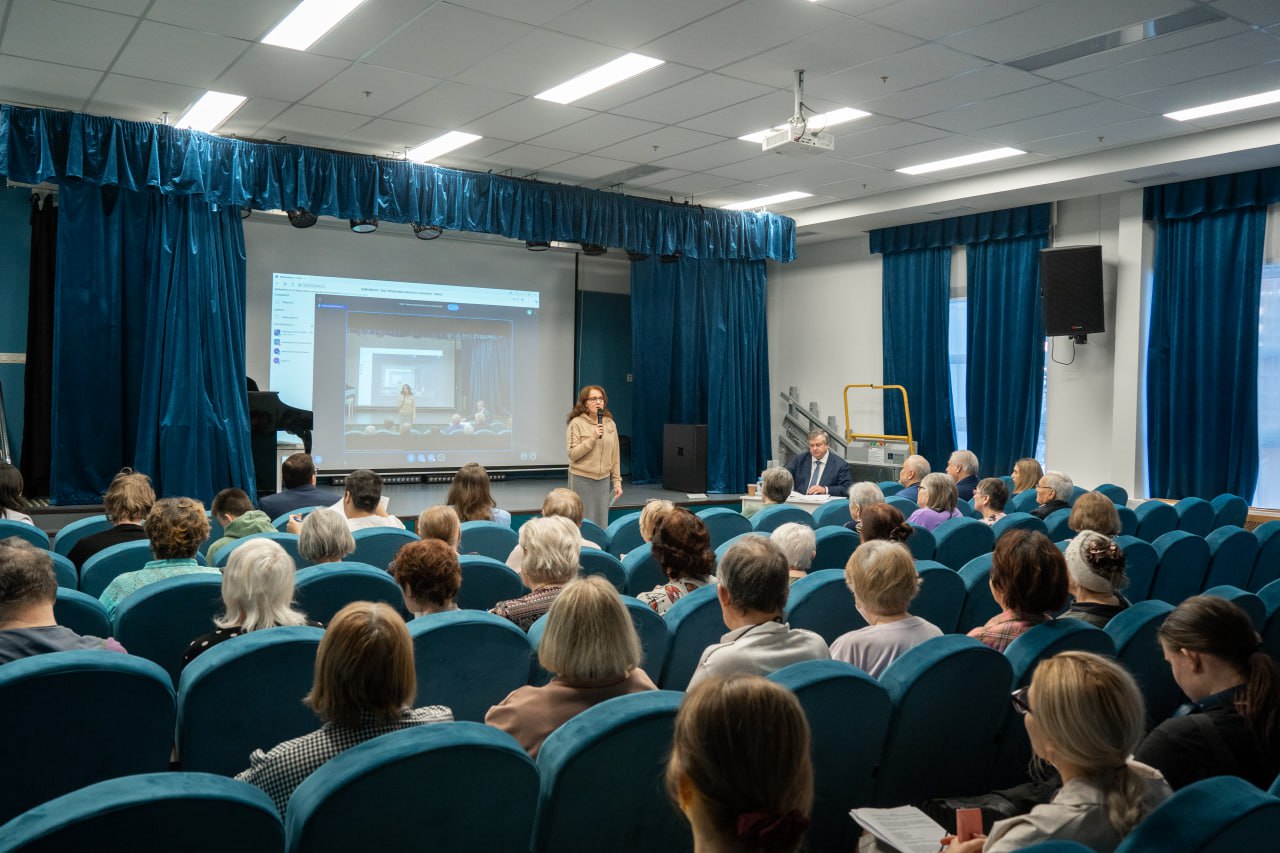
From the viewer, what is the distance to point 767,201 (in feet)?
33.1

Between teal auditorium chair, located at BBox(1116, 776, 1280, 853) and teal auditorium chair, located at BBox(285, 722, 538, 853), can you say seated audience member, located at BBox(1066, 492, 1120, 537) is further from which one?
teal auditorium chair, located at BBox(285, 722, 538, 853)

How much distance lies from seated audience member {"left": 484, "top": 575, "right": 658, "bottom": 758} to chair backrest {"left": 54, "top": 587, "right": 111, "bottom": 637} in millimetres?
1348

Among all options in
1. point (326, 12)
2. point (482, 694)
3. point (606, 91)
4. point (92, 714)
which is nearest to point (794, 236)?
point (606, 91)

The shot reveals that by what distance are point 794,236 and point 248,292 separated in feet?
19.2

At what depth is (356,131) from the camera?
750 cm

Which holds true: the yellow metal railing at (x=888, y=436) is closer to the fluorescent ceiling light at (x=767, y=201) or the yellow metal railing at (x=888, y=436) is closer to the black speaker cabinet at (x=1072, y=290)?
the black speaker cabinet at (x=1072, y=290)

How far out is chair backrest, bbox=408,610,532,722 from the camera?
2275mm

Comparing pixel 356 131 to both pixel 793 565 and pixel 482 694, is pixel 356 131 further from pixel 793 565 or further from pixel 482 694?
pixel 482 694

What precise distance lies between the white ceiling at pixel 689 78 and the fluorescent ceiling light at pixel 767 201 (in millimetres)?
899

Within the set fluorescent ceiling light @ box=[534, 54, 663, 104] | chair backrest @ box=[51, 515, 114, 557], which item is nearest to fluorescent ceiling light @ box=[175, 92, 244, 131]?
fluorescent ceiling light @ box=[534, 54, 663, 104]

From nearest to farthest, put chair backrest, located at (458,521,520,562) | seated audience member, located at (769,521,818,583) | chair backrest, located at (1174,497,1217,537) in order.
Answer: seated audience member, located at (769,521,818,583) < chair backrest, located at (458,521,520,562) < chair backrest, located at (1174,497,1217,537)

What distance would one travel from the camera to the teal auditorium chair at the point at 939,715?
2.10 meters

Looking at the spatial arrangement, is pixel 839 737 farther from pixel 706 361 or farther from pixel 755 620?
pixel 706 361

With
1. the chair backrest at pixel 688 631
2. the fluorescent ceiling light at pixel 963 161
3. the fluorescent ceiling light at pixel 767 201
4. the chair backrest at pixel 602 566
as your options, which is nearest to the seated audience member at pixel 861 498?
the chair backrest at pixel 602 566
